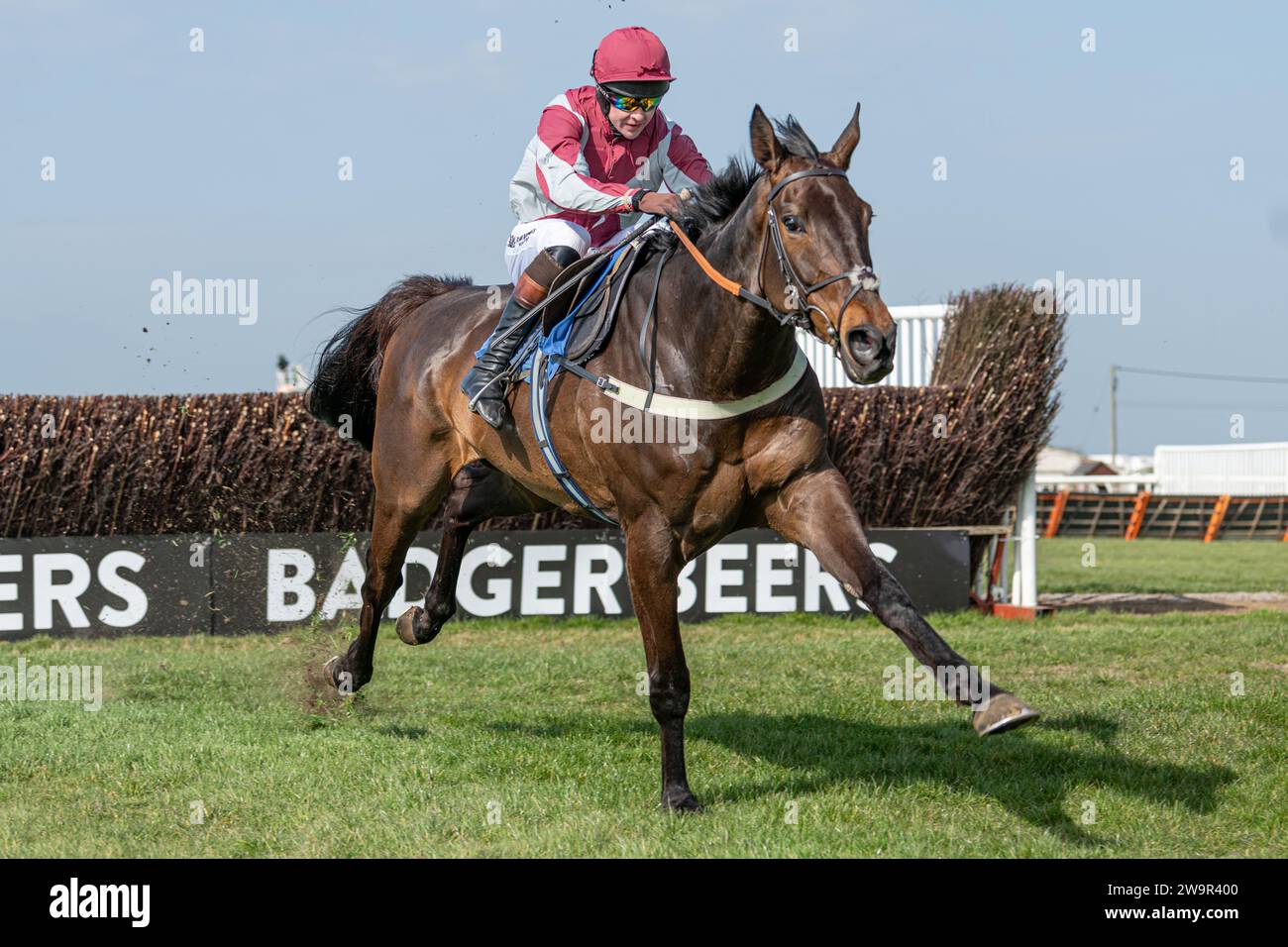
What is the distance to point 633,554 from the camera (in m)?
5.16

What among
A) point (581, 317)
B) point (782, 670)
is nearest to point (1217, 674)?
point (782, 670)

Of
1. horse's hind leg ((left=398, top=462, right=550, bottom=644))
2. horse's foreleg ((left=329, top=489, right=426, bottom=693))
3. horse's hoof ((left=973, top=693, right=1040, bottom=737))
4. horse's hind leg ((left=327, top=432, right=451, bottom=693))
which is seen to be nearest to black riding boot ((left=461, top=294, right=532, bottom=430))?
horse's hind leg ((left=327, top=432, right=451, bottom=693))

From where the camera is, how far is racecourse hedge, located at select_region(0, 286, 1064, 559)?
35.0ft

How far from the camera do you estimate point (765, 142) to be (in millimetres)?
4734

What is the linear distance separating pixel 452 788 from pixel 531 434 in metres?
1.53

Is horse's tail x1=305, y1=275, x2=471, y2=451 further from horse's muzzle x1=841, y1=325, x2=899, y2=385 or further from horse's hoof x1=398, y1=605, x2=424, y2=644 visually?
horse's muzzle x1=841, y1=325, x2=899, y2=385

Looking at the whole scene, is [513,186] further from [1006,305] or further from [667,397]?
[1006,305]

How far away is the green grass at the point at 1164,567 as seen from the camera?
1510cm

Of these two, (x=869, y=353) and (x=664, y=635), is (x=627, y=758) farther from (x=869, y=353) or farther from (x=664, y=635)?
(x=869, y=353)

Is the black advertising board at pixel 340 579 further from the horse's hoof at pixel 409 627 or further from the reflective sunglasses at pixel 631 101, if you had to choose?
the reflective sunglasses at pixel 631 101

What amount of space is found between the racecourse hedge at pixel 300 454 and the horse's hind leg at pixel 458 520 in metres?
4.09

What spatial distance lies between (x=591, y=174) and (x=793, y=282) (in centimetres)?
160

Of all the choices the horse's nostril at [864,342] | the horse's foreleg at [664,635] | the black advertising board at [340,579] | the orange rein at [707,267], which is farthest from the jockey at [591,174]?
the black advertising board at [340,579]

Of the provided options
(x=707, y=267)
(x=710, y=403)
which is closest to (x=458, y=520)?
(x=710, y=403)
